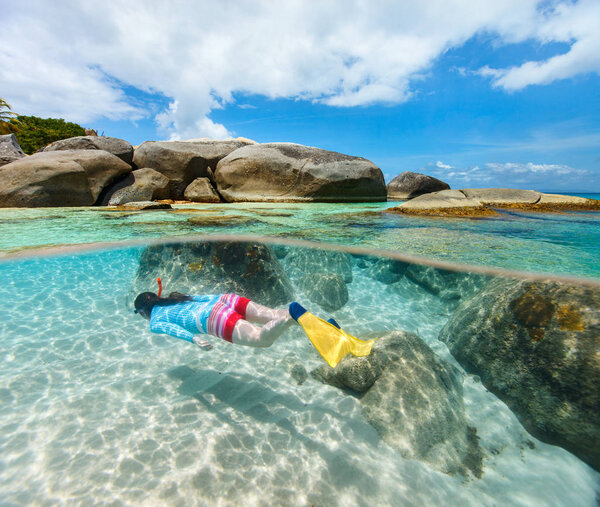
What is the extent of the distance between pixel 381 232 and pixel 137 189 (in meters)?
9.04

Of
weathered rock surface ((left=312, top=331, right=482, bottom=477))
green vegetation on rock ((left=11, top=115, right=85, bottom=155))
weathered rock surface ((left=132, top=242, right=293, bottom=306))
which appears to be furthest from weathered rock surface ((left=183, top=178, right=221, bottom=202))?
green vegetation on rock ((left=11, top=115, right=85, bottom=155))

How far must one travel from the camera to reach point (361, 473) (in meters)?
2.62

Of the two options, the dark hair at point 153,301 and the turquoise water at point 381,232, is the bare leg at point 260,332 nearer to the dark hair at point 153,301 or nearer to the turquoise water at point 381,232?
the dark hair at point 153,301

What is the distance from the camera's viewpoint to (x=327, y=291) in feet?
21.4

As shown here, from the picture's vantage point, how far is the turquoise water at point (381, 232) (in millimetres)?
4777

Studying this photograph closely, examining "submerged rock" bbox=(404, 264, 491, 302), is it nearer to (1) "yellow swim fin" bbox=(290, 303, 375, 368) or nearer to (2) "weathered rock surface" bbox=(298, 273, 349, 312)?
(2) "weathered rock surface" bbox=(298, 273, 349, 312)

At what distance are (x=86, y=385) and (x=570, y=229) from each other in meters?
10.0

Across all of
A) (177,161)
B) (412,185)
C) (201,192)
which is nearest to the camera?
(201,192)

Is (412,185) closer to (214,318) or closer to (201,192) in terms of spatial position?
(201,192)

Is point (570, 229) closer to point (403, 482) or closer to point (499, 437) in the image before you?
point (499, 437)

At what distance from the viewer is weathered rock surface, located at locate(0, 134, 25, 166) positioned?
40.0 ft

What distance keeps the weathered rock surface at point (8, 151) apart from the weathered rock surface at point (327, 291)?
1450 cm

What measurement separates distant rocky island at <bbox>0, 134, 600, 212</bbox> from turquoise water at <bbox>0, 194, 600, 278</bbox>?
62.1 inches

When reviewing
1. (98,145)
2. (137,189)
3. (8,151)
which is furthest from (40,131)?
(137,189)
